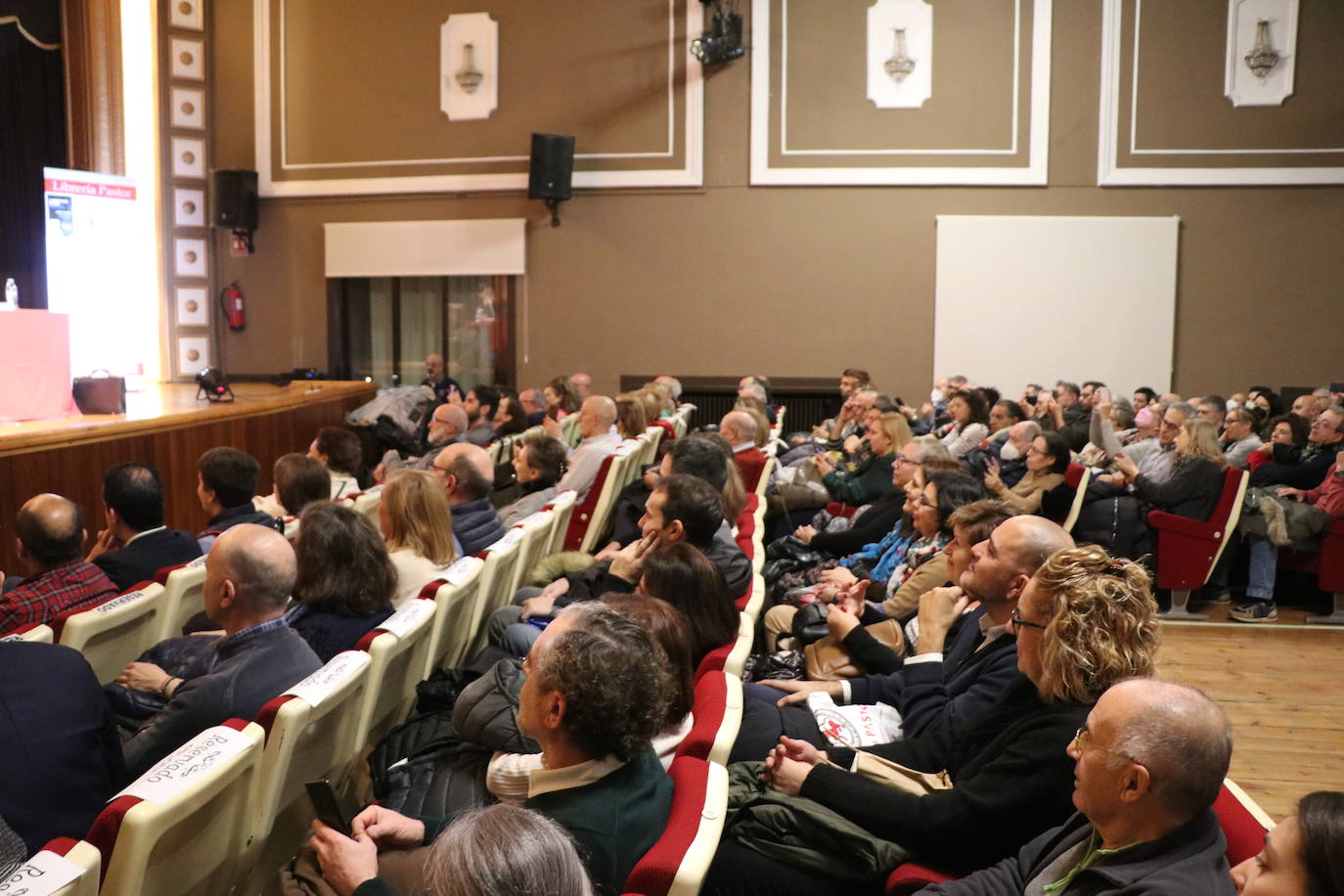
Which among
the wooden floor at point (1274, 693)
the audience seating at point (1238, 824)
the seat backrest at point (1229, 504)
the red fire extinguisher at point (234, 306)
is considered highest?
the red fire extinguisher at point (234, 306)

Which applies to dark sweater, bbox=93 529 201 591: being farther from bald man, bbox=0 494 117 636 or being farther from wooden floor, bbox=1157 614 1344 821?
wooden floor, bbox=1157 614 1344 821

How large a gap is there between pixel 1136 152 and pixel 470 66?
641cm

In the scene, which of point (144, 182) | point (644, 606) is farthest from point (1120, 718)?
point (144, 182)

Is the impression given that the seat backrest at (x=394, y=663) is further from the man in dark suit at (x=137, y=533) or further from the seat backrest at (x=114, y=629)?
the man in dark suit at (x=137, y=533)

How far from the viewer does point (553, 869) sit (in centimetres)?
109

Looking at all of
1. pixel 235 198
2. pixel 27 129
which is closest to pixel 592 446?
pixel 235 198

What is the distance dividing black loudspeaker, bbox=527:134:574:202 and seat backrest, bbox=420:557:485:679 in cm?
790

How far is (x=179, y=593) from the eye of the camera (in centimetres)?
286

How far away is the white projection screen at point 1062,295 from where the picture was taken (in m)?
10.2

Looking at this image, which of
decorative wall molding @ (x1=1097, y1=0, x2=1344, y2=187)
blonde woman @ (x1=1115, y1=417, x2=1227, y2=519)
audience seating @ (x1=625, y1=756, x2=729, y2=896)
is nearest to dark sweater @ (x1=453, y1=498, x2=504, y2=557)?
audience seating @ (x1=625, y1=756, x2=729, y2=896)

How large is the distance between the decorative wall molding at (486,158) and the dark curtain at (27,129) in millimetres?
1827

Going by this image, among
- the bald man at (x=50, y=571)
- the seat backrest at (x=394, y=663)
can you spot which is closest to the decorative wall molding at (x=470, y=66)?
the bald man at (x=50, y=571)

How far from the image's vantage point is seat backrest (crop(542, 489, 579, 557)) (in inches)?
159

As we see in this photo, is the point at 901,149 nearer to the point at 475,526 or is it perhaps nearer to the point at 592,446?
the point at 592,446
